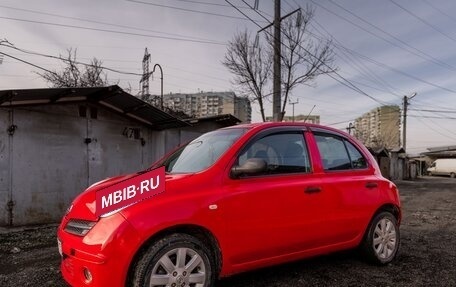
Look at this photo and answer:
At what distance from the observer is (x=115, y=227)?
3.33 m

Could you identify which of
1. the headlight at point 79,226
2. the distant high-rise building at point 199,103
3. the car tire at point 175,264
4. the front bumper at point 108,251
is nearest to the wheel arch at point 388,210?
the car tire at point 175,264

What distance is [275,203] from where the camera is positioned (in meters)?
4.21


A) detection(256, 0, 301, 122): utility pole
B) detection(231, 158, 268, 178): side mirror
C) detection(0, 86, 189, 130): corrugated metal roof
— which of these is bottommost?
detection(231, 158, 268, 178): side mirror

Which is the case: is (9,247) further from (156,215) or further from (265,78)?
(265,78)

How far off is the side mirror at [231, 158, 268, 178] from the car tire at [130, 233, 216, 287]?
766mm

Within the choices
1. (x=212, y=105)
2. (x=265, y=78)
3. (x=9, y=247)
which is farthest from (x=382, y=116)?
(x=9, y=247)

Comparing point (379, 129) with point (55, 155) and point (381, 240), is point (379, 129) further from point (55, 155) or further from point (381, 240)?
point (381, 240)

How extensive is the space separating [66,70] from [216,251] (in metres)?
31.5

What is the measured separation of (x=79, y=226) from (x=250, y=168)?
5.36ft

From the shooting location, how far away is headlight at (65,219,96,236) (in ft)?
11.6

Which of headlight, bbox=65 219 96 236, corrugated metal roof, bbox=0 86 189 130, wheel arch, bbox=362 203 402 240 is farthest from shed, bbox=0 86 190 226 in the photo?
wheel arch, bbox=362 203 402 240

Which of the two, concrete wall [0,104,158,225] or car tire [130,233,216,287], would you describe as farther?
concrete wall [0,104,158,225]

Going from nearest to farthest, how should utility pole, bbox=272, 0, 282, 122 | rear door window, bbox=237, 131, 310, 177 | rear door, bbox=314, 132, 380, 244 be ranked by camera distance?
rear door window, bbox=237, 131, 310, 177, rear door, bbox=314, 132, 380, 244, utility pole, bbox=272, 0, 282, 122

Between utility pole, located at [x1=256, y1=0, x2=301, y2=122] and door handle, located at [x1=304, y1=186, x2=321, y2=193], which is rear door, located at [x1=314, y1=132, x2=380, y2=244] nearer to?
door handle, located at [x1=304, y1=186, x2=321, y2=193]
